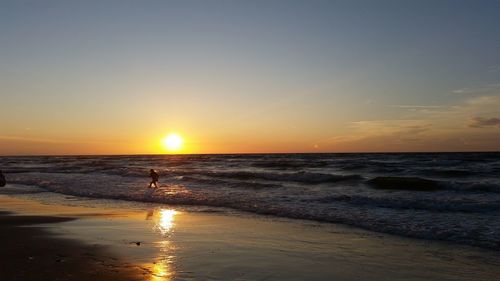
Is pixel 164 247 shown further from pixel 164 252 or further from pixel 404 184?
pixel 404 184

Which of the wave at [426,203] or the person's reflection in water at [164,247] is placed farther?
the wave at [426,203]

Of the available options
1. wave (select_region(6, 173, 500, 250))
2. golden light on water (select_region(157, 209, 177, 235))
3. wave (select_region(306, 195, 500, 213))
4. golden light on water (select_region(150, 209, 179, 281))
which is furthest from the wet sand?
wave (select_region(306, 195, 500, 213))

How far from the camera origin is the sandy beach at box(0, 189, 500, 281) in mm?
7738

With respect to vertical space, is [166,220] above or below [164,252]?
below

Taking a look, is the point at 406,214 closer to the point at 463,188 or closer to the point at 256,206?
the point at 256,206

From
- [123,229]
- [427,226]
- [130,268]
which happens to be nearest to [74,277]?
[130,268]

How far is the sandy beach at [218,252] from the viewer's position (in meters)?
7.74

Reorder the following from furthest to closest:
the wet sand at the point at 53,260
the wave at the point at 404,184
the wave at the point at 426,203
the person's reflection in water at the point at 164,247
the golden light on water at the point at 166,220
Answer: the wave at the point at 404,184 → the wave at the point at 426,203 → the golden light on water at the point at 166,220 → the person's reflection in water at the point at 164,247 → the wet sand at the point at 53,260

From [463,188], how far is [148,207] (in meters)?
17.4

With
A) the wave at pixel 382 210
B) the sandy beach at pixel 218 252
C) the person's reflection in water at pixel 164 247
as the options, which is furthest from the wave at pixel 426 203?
the person's reflection in water at pixel 164 247

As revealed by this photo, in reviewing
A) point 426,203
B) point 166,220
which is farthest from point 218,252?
point 426,203

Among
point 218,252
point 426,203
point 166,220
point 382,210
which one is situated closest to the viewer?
point 218,252

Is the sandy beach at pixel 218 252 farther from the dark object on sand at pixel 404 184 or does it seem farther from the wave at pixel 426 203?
the dark object on sand at pixel 404 184

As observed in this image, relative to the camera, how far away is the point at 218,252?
9344 mm
